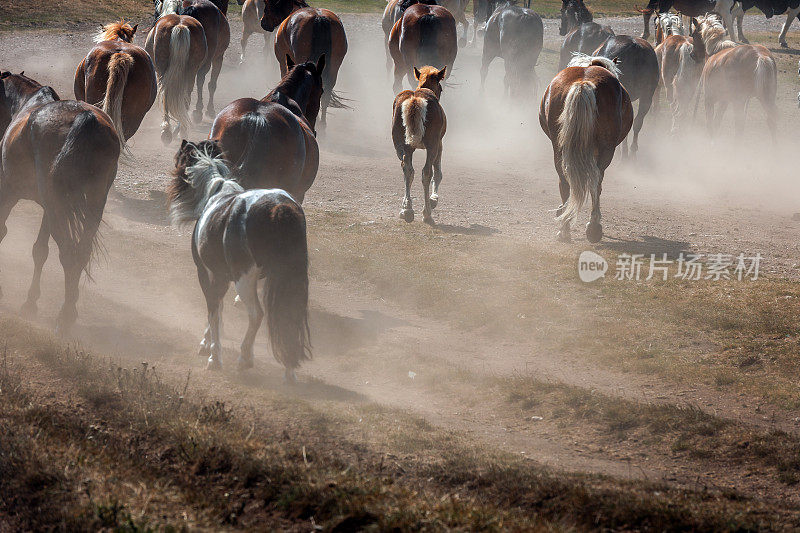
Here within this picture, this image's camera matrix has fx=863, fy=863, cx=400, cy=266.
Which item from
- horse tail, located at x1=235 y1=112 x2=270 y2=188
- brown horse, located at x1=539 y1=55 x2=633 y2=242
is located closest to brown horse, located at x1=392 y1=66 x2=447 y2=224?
brown horse, located at x1=539 y1=55 x2=633 y2=242

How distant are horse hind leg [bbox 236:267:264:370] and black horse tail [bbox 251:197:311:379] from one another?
0.11 metres

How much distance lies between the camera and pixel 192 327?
27.0 feet

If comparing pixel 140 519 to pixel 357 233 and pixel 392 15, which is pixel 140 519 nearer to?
pixel 357 233

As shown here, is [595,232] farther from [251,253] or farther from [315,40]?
[315,40]

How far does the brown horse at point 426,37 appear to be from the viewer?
1669 cm

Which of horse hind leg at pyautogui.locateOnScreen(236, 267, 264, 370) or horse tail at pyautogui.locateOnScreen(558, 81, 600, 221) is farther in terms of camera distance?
horse tail at pyautogui.locateOnScreen(558, 81, 600, 221)

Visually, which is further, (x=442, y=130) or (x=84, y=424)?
(x=442, y=130)

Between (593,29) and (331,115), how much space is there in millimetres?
6112

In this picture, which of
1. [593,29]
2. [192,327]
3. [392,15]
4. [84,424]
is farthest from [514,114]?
[84,424]

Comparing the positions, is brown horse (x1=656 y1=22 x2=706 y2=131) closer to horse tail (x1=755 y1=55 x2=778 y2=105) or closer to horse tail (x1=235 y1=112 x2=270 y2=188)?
horse tail (x1=755 y1=55 x2=778 y2=105)

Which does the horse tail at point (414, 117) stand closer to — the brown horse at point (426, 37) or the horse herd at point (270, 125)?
the horse herd at point (270, 125)

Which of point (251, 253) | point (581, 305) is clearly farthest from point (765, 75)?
point (251, 253)

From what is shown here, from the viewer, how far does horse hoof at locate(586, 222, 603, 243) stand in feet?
35.3

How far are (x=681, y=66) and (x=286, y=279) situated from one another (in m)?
14.7
